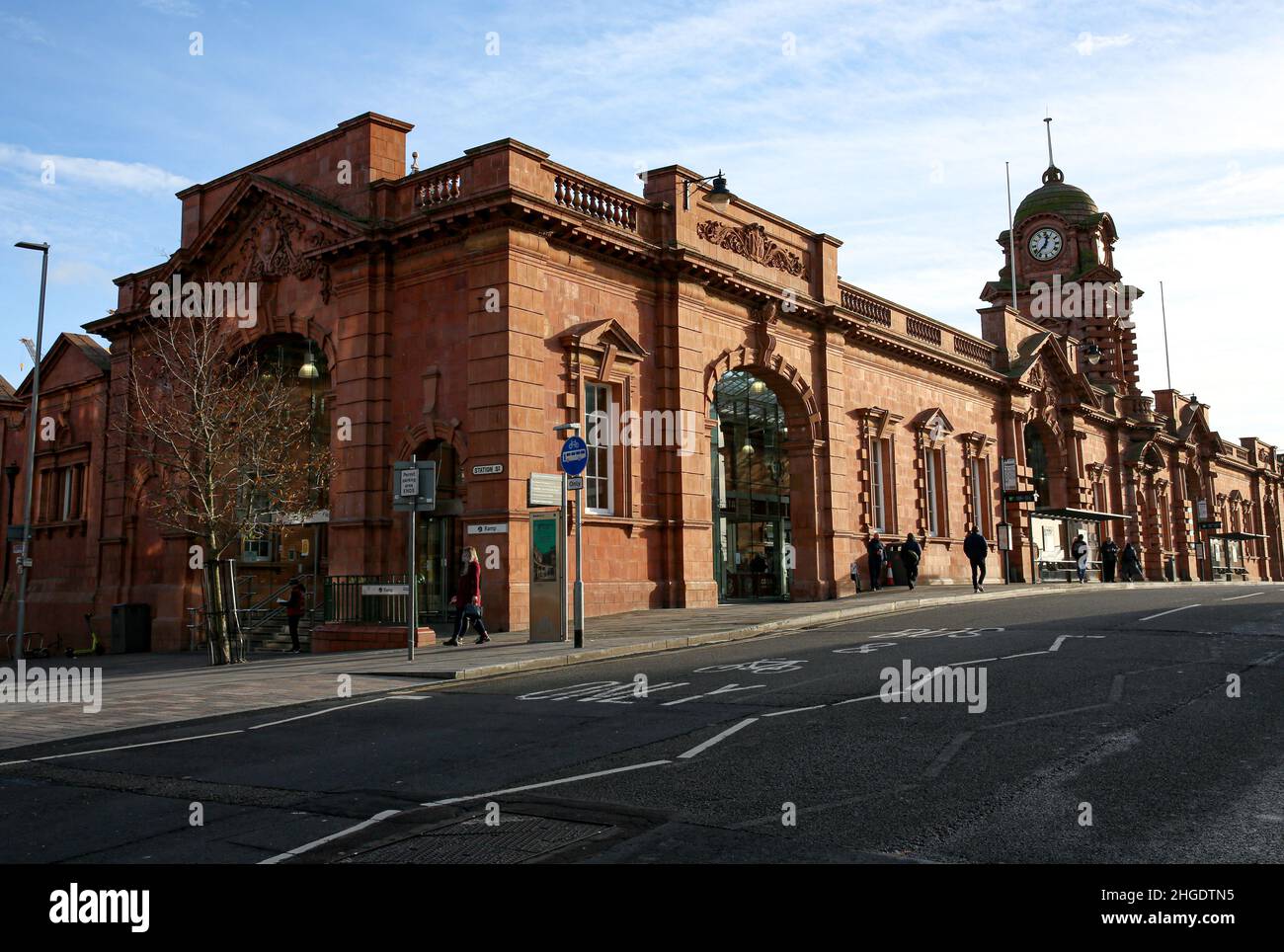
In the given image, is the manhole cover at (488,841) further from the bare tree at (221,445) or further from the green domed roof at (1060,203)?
the green domed roof at (1060,203)

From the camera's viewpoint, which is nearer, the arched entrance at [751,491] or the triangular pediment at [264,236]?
the triangular pediment at [264,236]

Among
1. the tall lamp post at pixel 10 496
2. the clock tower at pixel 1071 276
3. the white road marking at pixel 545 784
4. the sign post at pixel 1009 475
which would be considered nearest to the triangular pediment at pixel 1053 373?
the sign post at pixel 1009 475

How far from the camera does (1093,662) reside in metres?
12.1

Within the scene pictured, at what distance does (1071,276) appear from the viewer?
59406 millimetres

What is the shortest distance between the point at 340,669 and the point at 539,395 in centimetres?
733

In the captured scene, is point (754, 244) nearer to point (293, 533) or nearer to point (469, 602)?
point (469, 602)

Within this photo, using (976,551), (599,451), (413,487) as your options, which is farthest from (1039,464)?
(413,487)

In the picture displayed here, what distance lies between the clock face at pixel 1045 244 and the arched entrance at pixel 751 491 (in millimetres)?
37365

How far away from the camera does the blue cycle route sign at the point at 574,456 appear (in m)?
17.3

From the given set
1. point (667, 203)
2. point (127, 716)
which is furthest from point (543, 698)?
point (667, 203)

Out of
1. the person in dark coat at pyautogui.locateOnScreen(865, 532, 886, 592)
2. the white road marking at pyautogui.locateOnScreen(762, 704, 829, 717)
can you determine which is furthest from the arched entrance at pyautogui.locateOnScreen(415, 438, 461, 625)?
the white road marking at pyautogui.locateOnScreen(762, 704, 829, 717)

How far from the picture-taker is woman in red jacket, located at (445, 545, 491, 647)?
18016 millimetres

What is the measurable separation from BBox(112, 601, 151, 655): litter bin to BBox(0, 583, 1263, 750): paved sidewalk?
3.04 metres
